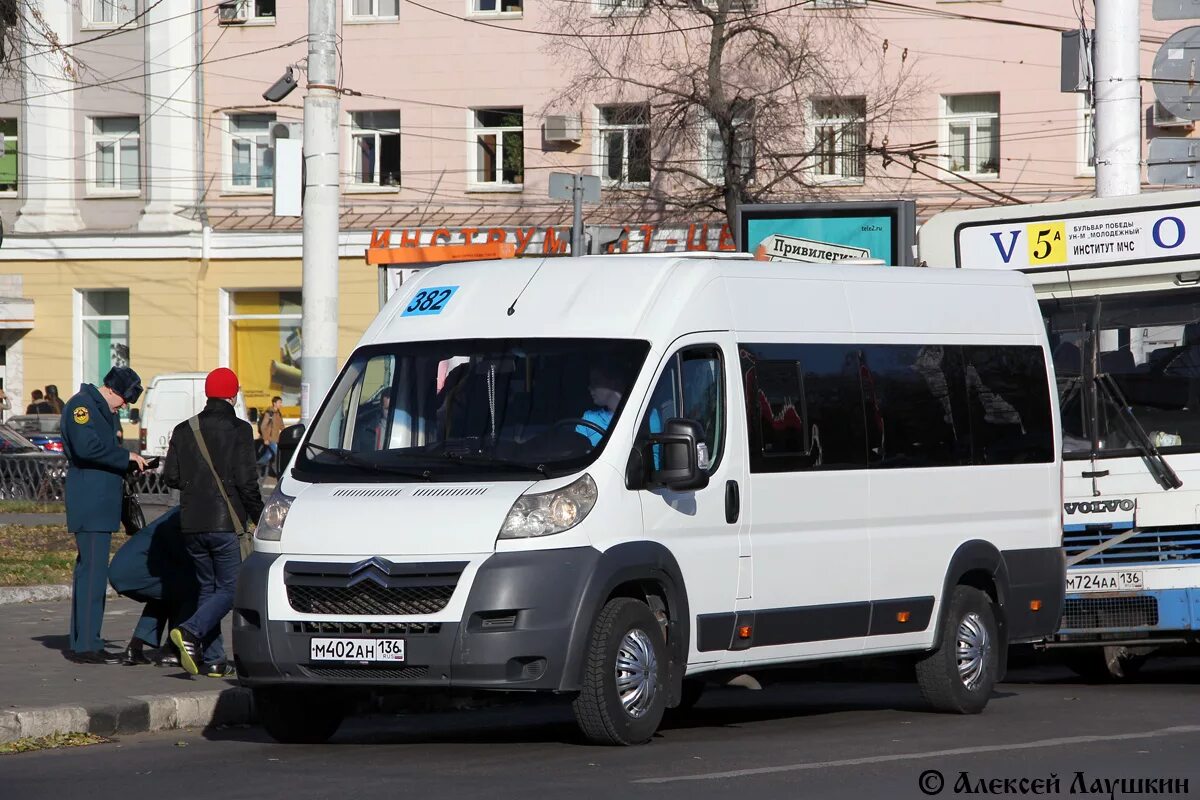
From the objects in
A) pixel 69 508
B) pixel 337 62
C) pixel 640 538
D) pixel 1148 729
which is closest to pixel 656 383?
pixel 640 538

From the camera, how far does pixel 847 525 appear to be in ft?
34.0

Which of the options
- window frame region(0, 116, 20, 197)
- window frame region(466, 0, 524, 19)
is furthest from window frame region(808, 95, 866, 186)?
window frame region(0, 116, 20, 197)

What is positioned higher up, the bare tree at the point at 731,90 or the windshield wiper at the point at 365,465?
the bare tree at the point at 731,90

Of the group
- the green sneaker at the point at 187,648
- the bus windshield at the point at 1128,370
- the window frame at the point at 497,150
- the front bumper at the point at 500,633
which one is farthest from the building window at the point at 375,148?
the front bumper at the point at 500,633

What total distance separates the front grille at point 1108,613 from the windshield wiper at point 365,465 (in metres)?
4.94

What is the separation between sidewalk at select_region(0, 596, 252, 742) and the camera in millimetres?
9797

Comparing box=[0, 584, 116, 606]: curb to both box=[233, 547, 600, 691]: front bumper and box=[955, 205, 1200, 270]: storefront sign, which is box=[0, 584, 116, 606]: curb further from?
box=[233, 547, 600, 691]: front bumper

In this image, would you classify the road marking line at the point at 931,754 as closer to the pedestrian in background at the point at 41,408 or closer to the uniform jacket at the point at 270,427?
the uniform jacket at the point at 270,427

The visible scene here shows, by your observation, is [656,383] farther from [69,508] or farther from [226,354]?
[226,354]

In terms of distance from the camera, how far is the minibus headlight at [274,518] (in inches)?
365

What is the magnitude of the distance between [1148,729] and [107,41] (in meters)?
32.2

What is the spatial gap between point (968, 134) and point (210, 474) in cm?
2613

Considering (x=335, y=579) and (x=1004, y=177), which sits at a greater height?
(x=1004, y=177)

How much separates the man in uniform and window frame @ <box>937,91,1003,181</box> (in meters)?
25.2
